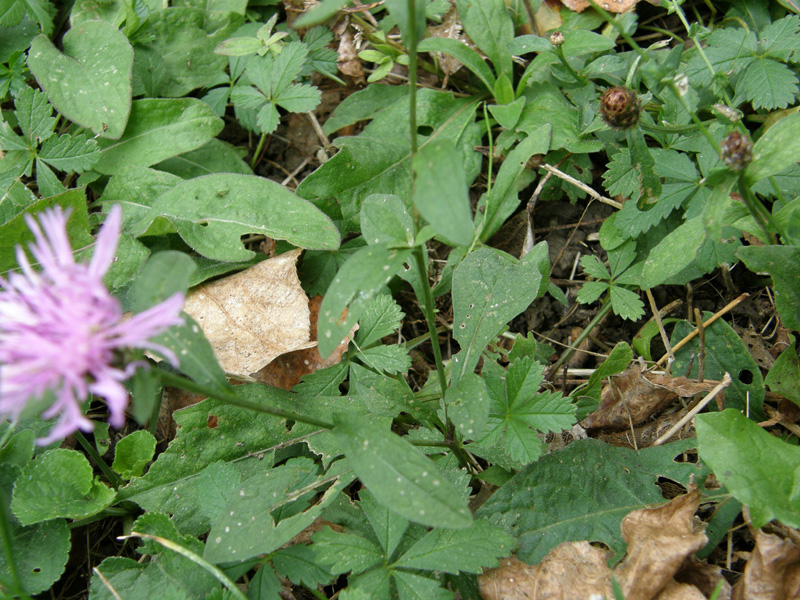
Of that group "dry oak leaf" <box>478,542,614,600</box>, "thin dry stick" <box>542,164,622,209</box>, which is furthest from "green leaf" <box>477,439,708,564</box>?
"thin dry stick" <box>542,164,622,209</box>

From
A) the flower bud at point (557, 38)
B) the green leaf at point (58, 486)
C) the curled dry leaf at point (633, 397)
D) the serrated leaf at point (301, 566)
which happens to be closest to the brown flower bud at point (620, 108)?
the flower bud at point (557, 38)

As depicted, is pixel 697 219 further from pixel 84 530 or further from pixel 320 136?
pixel 84 530

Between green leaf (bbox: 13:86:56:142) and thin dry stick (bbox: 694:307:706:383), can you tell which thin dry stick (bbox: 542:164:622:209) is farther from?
green leaf (bbox: 13:86:56:142)

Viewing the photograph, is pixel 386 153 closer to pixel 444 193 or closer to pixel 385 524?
pixel 444 193

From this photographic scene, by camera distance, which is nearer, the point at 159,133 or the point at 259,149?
the point at 159,133

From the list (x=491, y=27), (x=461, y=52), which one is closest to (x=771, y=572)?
(x=461, y=52)

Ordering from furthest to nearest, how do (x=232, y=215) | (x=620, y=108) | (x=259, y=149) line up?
(x=259, y=149), (x=232, y=215), (x=620, y=108)

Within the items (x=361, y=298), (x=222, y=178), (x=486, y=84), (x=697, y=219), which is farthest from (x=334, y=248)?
(x=697, y=219)
